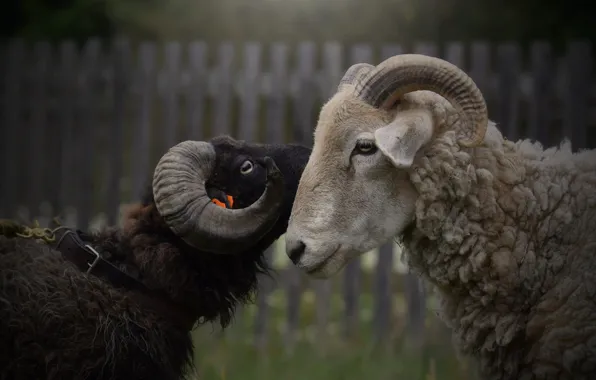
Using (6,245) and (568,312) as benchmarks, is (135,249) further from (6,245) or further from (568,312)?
(568,312)

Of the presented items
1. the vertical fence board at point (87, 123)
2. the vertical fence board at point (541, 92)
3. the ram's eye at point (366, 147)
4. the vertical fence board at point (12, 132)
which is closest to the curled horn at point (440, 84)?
the ram's eye at point (366, 147)

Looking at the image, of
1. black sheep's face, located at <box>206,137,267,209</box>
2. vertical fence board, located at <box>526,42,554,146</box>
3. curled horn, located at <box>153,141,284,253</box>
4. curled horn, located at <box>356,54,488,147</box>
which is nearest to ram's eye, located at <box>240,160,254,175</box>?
black sheep's face, located at <box>206,137,267,209</box>

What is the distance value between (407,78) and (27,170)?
5.98 meters

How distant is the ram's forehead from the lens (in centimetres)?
338

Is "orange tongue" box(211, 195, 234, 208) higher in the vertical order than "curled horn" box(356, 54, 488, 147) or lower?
lower

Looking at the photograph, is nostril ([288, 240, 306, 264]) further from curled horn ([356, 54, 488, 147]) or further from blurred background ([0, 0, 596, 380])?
blurred background ([0, 0, 596, 380])

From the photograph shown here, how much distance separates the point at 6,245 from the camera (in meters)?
3.84

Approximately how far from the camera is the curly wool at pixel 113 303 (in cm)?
356

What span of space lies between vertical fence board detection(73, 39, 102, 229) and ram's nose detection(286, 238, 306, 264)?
509 centimetres

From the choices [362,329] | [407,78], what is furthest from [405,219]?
[362,329]

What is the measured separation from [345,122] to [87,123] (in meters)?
5.26

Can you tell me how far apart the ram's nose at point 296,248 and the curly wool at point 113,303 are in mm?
845

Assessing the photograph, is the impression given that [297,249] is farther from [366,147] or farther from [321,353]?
[321,353]

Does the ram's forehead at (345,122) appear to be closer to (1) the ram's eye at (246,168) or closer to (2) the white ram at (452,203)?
(2) the white ram at (452,203)
